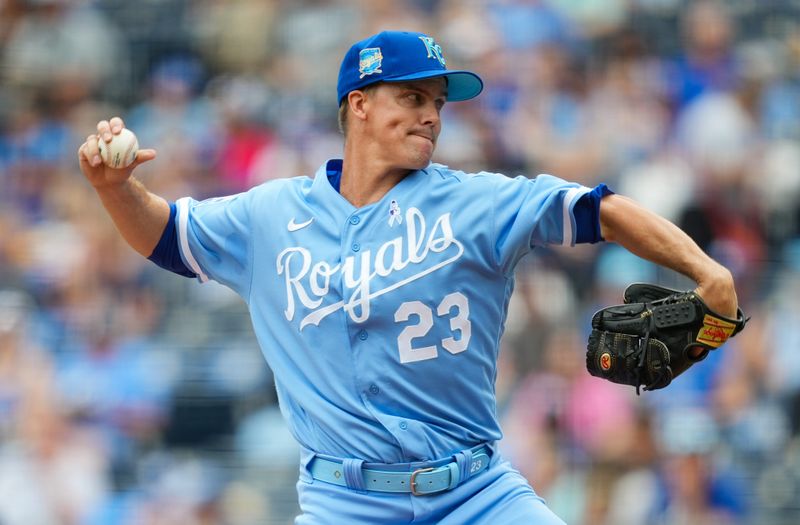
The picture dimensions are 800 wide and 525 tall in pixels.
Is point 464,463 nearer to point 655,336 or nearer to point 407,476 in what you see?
point 407,476

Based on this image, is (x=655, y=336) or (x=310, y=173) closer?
(x=655, y=336)

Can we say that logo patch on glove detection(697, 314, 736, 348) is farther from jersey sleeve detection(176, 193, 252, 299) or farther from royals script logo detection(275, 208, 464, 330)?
jersey sleeve detection(176, 193, 252, 299)

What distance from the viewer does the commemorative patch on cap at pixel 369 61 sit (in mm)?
4328

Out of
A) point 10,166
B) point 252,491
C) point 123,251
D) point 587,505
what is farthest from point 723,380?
point 10,166

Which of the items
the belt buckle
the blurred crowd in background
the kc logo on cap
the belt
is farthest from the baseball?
the blurred crowd in background

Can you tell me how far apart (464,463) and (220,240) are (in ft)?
3.69

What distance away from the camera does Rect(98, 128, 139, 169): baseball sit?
167 inches

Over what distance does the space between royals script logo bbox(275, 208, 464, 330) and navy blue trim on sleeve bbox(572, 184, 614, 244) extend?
37 centimetres

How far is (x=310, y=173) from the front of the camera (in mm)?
8859

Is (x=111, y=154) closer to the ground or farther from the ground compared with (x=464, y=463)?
farther from the ground

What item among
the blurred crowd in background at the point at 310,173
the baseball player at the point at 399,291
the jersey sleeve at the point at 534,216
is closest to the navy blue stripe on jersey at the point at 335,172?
the baseball player at the point at 399,291

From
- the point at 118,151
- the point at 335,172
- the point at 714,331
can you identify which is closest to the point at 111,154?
the point at 118,151

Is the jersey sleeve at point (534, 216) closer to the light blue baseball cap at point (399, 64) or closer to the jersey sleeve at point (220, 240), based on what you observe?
the light blue baseball cap at point (399, 64)

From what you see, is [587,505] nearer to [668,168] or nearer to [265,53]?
[668,168]
